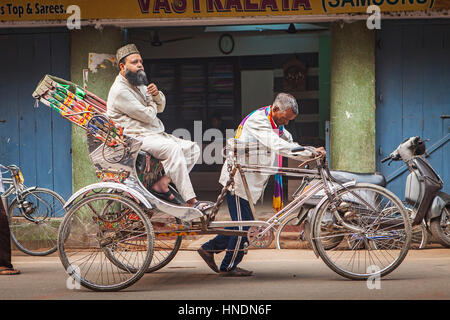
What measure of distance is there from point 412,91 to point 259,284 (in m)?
3.91

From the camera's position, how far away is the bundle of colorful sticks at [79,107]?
5.04 metres

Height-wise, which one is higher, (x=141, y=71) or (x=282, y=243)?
(x=141, y=71)

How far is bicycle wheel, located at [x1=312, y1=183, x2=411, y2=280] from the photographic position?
5082 millimetres

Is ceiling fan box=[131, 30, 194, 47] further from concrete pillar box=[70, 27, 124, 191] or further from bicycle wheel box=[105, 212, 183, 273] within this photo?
bicycle wheel box=[105, 212, 183, 273]

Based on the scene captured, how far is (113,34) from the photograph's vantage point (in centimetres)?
805

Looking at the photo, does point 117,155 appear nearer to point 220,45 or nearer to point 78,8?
point 78,8

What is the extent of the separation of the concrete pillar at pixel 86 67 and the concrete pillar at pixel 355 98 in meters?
2.94

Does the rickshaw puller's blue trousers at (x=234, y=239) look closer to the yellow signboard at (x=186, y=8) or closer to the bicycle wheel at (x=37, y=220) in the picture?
the bicycle wheel at (x=37, y=220)

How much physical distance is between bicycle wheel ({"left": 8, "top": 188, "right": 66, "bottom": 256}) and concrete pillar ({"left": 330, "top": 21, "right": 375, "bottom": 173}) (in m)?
3.70

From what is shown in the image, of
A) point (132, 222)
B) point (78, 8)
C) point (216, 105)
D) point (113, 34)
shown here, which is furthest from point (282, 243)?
point (216, 105)

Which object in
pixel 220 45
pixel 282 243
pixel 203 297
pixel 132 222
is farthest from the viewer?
pixel 220 45

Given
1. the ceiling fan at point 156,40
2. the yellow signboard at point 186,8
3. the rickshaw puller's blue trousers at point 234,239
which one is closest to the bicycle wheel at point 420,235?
the rickshaw puller's blue trousers at point 234,239

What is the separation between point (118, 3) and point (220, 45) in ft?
15.6

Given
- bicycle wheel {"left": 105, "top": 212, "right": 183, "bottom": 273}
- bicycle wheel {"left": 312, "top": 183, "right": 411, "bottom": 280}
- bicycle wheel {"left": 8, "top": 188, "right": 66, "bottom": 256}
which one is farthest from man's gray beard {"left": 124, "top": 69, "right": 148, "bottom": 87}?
bicycle wheel {"left": 8, "top": 188, "right": 66, "bottom": 256}
